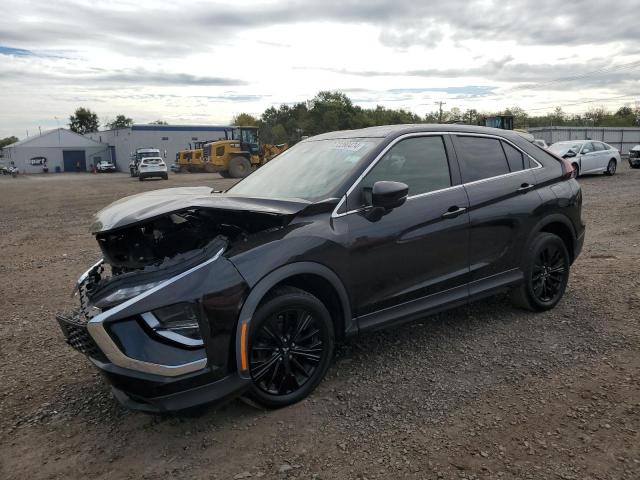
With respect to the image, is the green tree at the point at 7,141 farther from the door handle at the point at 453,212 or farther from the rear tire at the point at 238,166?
the door handle at the point at 453,212

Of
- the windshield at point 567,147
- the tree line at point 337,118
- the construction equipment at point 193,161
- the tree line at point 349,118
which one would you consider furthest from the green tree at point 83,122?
the windshield at point 567,147

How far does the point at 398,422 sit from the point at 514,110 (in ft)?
312

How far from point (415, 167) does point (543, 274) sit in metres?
1.80

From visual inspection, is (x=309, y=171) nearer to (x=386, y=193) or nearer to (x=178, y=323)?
(x=386, y=193)

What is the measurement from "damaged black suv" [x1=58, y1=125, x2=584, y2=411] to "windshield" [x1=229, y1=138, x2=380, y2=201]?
0.7 inches

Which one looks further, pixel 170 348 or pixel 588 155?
pixel 588 155

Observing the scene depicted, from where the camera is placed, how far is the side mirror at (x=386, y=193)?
11.5 feet

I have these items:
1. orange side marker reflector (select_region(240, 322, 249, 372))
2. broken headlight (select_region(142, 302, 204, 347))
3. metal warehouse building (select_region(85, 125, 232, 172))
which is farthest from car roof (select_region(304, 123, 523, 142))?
metal warehouse building (select_region(85, 125, 232, 172))

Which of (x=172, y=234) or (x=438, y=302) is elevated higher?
(x=172, y=234)

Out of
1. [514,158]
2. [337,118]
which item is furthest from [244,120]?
[514,158]

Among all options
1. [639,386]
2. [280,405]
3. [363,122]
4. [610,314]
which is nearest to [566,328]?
[610,314]

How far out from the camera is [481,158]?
453cm

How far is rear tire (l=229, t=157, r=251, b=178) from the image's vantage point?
31156 mm

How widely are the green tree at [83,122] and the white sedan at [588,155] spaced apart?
98.1m
